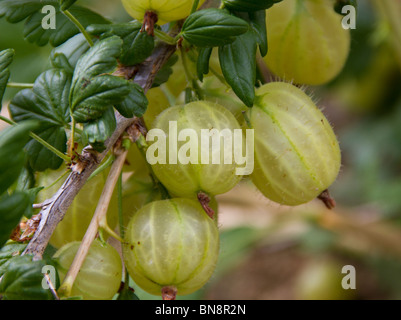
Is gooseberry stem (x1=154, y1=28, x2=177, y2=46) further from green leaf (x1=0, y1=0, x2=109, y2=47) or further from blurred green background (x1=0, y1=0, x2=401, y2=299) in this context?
blurred green background (x1=0, y1=0, x2=401, y2=299)

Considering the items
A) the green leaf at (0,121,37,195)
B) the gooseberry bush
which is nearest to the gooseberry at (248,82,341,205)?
the gooseberry bush

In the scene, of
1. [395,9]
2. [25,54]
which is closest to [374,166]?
[395,9]

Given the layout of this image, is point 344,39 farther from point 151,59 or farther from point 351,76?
point 351,76

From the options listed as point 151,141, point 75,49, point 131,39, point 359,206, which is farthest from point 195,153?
point 359,206

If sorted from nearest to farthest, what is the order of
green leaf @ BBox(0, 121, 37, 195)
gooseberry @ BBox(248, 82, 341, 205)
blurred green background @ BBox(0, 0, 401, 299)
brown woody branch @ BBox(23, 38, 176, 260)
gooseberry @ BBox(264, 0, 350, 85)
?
green leaf @ BBox(0, 121, 37, 195)
brown woody branch @ BBox(23, 38, 176, 260)
gooseberry @ BBox(248, 82, 341, 205)
gooseberry @ BBox(264, 0, 350, 85)
blurred green background @ BBox(0, 0, 401, 299)

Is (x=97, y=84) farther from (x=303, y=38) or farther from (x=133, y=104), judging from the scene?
(x=303, y=38)

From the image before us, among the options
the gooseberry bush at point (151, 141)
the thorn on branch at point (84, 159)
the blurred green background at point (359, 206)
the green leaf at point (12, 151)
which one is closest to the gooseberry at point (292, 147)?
the gooseberry bush at point (151, 141)
